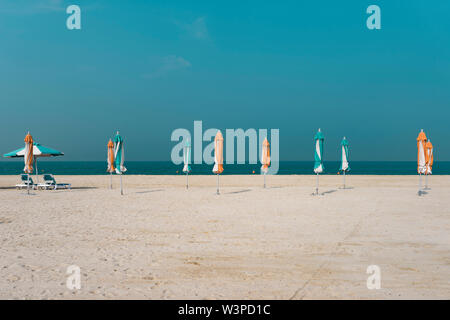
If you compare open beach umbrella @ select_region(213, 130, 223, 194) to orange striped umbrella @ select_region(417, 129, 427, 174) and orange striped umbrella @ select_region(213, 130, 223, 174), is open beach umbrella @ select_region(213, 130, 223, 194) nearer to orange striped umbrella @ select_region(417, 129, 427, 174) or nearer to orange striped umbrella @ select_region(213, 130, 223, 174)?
orange striped umbrella @ select_region(213, 130, 223, 174)

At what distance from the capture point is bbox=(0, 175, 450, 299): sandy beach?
423 centimetres

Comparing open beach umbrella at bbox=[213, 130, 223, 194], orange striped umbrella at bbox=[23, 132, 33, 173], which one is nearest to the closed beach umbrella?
orange striped umbrella at bbox=[23, 132, 33, 173]

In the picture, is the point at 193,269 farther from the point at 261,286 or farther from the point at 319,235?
the point at 319,235

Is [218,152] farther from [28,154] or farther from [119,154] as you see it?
[28,154]

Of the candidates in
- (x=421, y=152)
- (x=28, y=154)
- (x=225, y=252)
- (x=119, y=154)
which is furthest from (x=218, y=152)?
(x=225, y=252)

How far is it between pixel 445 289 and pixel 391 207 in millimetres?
7551

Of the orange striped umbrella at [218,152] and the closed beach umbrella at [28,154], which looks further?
the orange striped umbrella at [218,152]

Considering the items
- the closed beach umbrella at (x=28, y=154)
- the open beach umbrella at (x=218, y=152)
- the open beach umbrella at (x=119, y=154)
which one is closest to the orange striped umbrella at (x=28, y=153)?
the closed beach umbrella at (x=28, y=154)

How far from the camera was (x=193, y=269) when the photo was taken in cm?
500

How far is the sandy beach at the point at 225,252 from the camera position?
13.9 ft

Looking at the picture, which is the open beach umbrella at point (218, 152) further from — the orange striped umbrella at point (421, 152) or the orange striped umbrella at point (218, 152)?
the orange striped umbrella at point (421, 152)

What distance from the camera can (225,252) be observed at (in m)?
5.93

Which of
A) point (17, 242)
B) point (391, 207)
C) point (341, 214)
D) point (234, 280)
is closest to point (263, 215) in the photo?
point (341, 214)

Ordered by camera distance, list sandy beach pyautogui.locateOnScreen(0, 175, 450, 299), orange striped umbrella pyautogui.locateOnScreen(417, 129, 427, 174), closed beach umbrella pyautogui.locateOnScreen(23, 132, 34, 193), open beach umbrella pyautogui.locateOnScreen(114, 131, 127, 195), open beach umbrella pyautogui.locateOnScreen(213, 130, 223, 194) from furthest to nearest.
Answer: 1. open beach umbrella pyautogui.locateOnScreen(213, 130, 223, 194)
2. orange striped umbrella pyautogui.locateOnScreen(417, 129, 427, 174)
3. open beach umbrella pyautogui.locateOnScreen(114, 131, 127, 195)
4. closed beach umbrella pyautogui.locateOnScreen(23, 132, 34, 193)
5. sandy beach pyautogui.locateOnScreen(0, 175, 450, 299)
